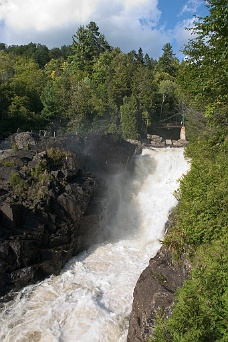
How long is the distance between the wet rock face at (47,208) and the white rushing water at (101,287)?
2.53 ft

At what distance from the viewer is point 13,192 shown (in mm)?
16062

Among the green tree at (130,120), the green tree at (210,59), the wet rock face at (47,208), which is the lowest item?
the wet rock face at (47,208)

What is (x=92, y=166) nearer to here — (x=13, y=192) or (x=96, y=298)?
(x=13, y=192)

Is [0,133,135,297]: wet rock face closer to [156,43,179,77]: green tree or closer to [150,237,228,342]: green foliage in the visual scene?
[150,237,228,342]: green foliage

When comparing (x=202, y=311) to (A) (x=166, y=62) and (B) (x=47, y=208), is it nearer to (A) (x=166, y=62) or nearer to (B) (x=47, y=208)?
(B) (x=47, y=208)

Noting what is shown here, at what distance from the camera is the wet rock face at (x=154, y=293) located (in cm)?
872

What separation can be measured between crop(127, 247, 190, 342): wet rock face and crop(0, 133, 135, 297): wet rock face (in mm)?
6256

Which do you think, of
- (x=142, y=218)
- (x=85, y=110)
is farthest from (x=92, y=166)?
(x=85, y=110)

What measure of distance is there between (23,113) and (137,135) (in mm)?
13071

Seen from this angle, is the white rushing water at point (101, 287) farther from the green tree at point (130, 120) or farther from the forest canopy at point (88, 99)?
the green tree at point (130, 120)

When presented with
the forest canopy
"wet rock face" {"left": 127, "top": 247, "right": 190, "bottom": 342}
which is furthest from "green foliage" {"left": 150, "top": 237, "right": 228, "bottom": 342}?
the forest canopy

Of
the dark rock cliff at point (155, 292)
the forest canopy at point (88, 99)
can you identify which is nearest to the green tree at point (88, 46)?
the forest canopy at point (88, 99)

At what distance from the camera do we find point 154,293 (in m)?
9.27

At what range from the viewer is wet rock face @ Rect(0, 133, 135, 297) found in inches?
556
